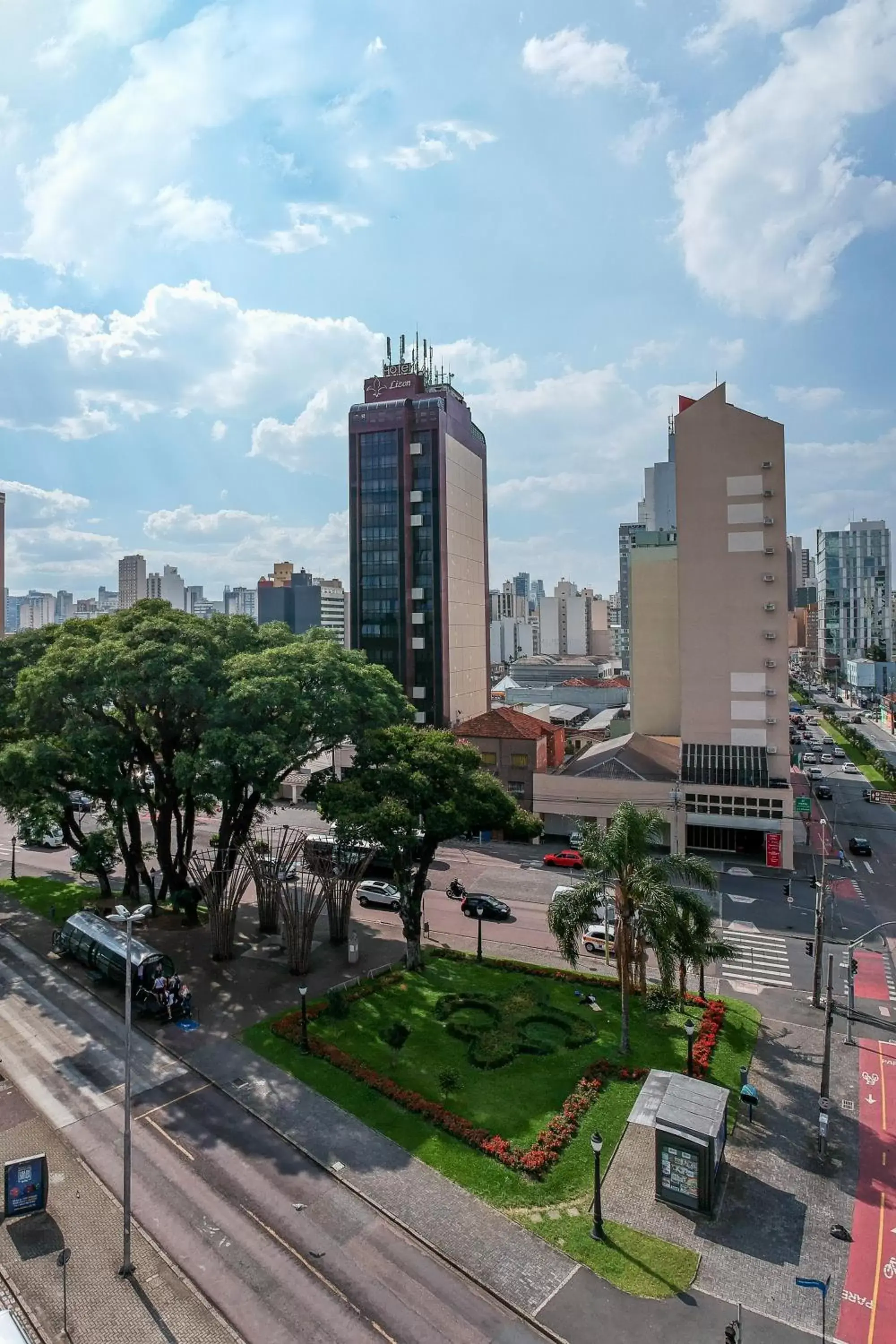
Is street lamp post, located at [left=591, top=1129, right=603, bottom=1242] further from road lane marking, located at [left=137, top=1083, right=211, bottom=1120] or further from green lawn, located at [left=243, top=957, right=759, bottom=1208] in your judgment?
road lane marking, located at [left=137, top=1083, right=211, bottom=1120]

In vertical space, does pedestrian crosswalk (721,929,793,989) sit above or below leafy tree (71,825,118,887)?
below

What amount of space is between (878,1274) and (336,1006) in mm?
19399

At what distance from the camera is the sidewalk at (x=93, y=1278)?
16906 mm

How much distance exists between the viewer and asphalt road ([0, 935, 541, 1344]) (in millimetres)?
17094

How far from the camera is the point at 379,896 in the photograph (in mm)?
46594

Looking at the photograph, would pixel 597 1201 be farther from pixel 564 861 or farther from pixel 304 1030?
pixel 564 861

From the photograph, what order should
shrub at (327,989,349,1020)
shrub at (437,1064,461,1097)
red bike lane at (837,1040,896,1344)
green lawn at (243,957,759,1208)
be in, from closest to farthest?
red bike lane at (837,1040,896,1344) < green lawn at (243,957,759,1208) < shrub at (437,1064,461,1097) < shrub at (327,989,349,1020)

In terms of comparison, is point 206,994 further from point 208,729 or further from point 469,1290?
point 469,1290

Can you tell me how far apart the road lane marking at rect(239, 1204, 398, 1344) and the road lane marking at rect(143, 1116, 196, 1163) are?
3.07 meters

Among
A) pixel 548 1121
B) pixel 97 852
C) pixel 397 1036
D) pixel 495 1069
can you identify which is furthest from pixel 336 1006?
pixel 97 852

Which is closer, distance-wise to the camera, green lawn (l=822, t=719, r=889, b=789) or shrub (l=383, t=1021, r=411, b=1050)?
shrub (l=383, t=1021, r=411, b=1050)

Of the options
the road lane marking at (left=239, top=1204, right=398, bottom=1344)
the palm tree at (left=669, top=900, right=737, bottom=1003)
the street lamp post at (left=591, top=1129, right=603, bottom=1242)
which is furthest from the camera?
the palm tree at (left=669, top=900, right=737, bottom=1003)

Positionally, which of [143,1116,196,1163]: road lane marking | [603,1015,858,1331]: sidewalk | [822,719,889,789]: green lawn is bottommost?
Result: [603,1015,858,1331]: sidewalk

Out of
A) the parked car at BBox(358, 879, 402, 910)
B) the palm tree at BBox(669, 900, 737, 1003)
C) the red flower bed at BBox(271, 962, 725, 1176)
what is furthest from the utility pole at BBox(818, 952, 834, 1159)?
the parked car at BBox(358, 879, 402, 910)
